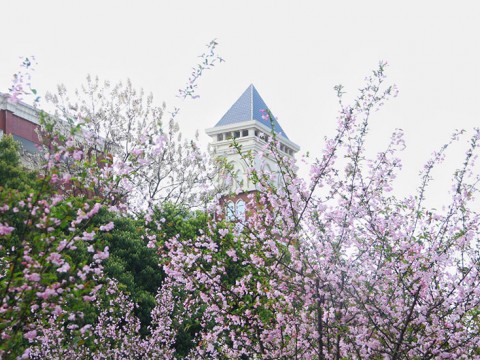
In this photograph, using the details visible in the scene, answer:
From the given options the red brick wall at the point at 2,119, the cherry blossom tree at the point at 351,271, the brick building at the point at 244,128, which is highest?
the brick building at the point at 244,128

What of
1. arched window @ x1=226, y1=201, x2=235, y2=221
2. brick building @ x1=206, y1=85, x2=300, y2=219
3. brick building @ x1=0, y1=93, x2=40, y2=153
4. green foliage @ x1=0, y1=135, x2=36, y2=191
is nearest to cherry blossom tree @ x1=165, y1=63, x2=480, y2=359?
arched window @ x1=226, y1=201, x2=235, y2=221

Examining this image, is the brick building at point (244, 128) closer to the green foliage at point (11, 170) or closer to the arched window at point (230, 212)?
the green foliage at point (11, 170)

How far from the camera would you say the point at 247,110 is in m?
60.6

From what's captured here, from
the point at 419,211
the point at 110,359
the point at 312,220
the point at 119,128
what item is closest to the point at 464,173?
the point at 419,211

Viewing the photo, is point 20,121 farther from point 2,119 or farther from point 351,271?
point 351,271

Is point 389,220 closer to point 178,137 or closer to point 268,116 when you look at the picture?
point 268,116

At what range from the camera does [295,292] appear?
31.8ft

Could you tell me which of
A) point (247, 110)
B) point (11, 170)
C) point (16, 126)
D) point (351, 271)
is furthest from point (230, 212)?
point (247, 110)

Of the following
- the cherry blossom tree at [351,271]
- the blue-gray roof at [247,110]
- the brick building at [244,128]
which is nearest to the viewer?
the cherry blossom tree at [351,271]

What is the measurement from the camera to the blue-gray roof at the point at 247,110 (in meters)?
59.8

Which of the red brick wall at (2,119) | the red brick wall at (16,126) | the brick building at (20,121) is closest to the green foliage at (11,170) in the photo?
the brick building at (20,121)

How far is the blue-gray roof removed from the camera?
59781 mm

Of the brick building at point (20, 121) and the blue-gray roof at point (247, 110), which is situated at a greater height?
the blue-gray roof at point (247, 110)

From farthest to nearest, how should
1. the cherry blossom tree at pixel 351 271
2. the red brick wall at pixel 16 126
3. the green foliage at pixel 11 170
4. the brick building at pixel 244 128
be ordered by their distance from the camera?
the brick building at pixel 244 128
the red brick wall at pixel 16 126
the green foliage at pixel 11 170
the cherry blossom tree at pixel 351 271
